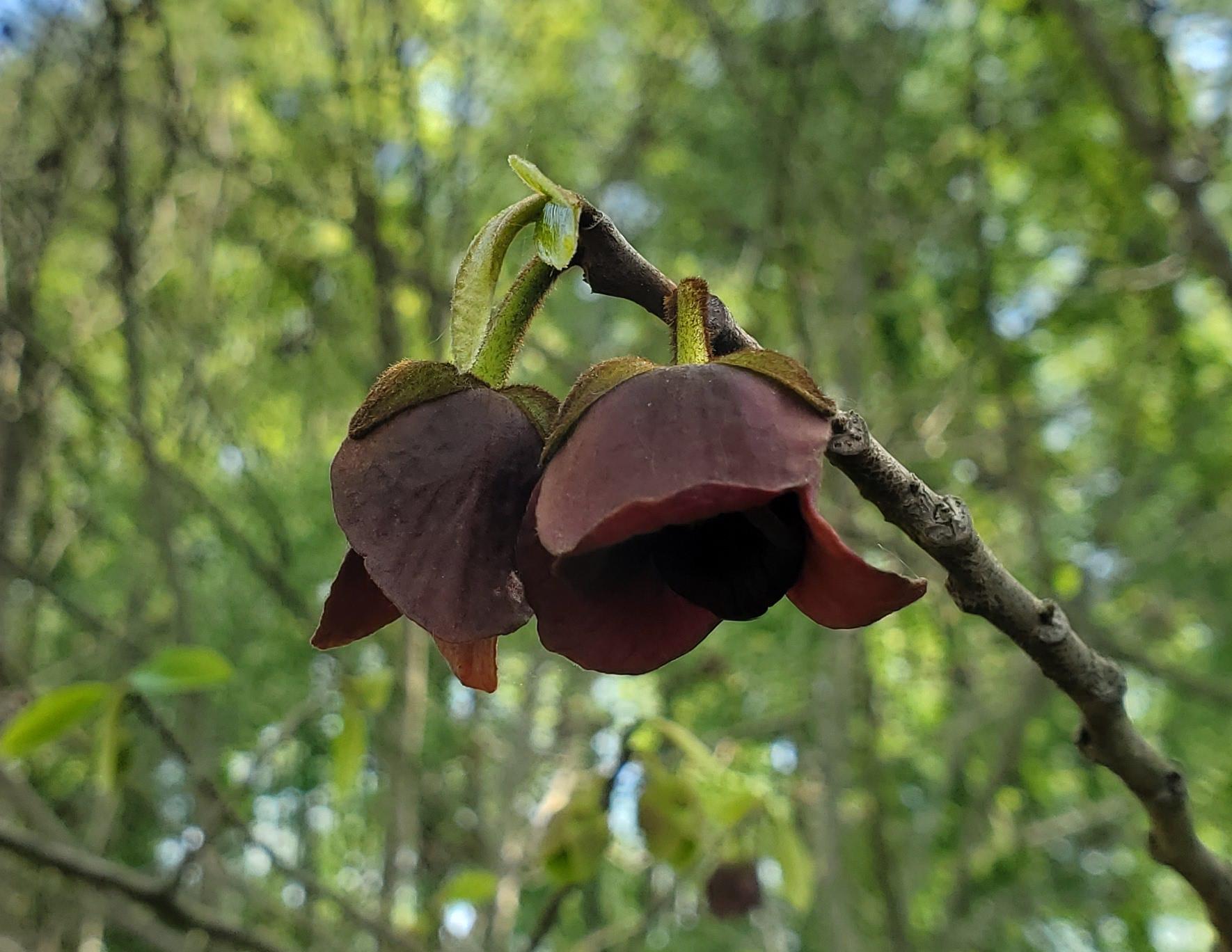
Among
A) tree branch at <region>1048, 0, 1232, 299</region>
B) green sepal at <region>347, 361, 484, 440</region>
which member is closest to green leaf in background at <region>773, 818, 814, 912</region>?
green sepal at <region>347, 361, 484, 440</region>

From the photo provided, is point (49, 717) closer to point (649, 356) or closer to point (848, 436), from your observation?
point (848, 436)

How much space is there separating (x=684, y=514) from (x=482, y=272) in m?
0.24

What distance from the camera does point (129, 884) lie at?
5.55ft

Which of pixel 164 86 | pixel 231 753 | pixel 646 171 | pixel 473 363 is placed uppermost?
pixel 473 363

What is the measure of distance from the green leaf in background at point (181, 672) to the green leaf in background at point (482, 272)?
1181 mm

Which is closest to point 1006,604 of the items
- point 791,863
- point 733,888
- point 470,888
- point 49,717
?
point 49,717

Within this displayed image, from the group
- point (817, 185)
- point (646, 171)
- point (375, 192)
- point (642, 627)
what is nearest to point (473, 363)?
point (642, 627)

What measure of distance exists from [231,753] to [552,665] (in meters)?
1.27

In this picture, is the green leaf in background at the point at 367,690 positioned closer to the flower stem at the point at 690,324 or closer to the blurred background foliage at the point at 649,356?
the blurred background foliage at the point at 649,356

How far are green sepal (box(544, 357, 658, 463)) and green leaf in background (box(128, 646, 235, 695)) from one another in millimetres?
1240

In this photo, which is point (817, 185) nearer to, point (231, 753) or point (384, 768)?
point (384, 768)

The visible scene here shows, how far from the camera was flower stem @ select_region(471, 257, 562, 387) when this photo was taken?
760 millimetres

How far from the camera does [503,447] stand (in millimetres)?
757

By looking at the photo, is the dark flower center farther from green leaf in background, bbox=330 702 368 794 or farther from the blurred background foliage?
the blurred background foliage
